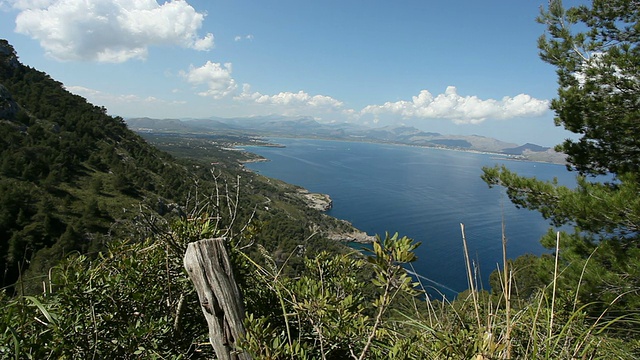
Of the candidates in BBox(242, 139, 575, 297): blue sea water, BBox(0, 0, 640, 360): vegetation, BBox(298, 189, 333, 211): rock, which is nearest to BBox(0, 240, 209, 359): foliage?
BBox(0, 0, 640, 360): vegetation

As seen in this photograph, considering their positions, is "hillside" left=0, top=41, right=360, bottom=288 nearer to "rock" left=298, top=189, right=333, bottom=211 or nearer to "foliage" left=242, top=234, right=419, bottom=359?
"foliage" left=242, top=234, right=419, bottom=359

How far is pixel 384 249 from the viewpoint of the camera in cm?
104

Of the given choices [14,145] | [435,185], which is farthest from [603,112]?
[435,185]

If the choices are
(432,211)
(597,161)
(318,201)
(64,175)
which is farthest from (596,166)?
(318,201)

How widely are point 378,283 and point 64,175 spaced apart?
36024mm

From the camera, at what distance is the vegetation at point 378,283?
1.17 m

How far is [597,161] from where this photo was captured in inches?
241

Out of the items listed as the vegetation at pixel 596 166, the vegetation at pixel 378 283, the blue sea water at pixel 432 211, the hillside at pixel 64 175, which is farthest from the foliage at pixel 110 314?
the blue sea water at pixel 432 211

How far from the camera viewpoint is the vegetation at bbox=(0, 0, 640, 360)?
1170 mm

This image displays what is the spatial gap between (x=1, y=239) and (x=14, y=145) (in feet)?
50.4

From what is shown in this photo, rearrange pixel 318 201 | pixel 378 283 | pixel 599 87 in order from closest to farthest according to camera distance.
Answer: pixel 378 283, pixel 599 87, pixel 318 201

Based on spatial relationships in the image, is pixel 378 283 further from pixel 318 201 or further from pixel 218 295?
pixel 318 201

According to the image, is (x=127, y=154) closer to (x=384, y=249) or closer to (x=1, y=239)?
(x=1, y=239)

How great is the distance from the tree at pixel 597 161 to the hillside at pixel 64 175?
289 inches
